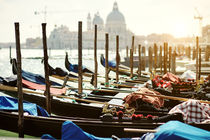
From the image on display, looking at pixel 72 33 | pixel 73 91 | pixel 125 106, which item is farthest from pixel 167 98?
pixel 72 33

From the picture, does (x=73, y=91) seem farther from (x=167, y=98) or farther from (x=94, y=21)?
(x=94, y=21)

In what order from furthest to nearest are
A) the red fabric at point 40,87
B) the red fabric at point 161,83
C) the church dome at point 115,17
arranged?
the church dome at point 115,17 < the red fabric at point 161,83 < the red fabric at point 40,87

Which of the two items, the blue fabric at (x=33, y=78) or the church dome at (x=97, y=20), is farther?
the church dome at (x=97, y=20)

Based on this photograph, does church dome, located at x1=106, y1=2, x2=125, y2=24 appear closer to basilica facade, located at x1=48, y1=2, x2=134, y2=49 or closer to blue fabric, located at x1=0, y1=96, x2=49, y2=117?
basilica facade, located at x1=48, y1=2, x2=134, y2=49

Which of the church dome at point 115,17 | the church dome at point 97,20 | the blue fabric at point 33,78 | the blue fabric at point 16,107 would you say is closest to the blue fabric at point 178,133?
the blue fabric at point 16,107

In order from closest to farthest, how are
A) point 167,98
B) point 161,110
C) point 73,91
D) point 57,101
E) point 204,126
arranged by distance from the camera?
point 204,126
point 161,110
point 167,98
point 57,101
point 73,91

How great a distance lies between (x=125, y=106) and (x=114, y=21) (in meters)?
62.6

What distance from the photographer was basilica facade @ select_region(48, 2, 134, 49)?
62.6 metres

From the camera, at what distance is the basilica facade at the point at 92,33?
62625 mm

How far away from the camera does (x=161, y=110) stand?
3410 mm

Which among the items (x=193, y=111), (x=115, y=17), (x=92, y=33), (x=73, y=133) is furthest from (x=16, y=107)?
(x=115, y=17)

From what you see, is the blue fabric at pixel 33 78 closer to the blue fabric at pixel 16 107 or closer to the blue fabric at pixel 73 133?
the blue fabric at pixel 16 107

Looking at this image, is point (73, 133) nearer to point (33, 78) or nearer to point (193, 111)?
point (193, 111)

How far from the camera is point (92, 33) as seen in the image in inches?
2466
